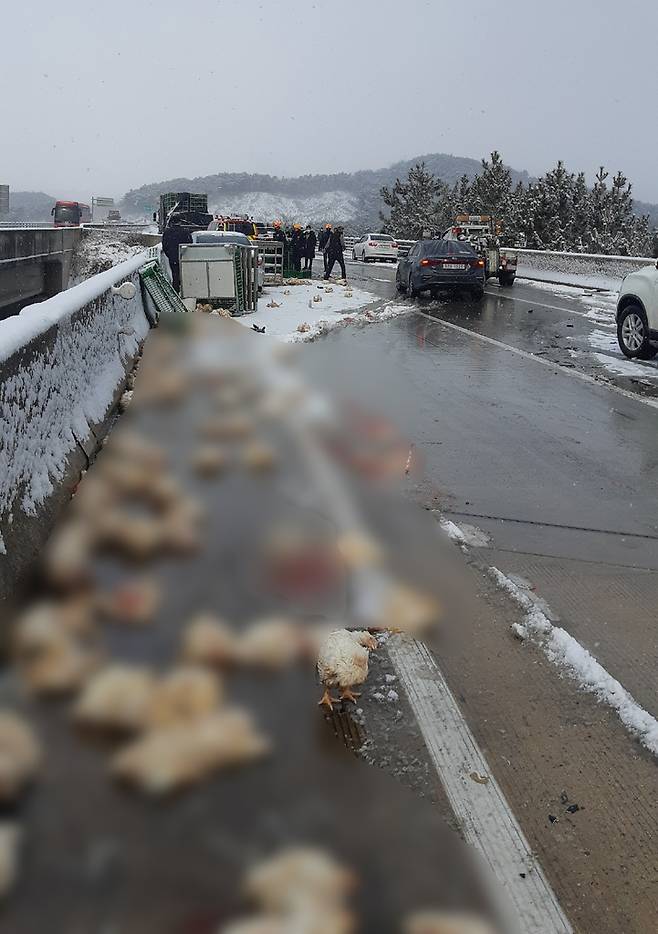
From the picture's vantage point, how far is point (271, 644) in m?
3.10

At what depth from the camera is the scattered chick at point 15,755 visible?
221cm

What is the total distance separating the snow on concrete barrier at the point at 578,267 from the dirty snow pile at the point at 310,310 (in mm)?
8151

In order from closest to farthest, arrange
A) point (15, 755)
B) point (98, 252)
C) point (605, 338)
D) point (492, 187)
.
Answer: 1. point (15, 755)
2. point (605, 338)
3. point (98, 252)
4. point (492, 187)

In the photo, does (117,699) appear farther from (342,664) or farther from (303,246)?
(303,246)

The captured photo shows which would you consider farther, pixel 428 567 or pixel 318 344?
pixel 318 344

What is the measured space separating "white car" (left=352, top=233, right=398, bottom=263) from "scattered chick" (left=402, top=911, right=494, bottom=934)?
1553 inches

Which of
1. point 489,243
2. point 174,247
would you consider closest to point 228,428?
point 174,247

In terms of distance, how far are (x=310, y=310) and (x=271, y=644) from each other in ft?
47.2

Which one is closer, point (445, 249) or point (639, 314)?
point (639, 314)

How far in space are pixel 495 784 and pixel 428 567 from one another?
164cm

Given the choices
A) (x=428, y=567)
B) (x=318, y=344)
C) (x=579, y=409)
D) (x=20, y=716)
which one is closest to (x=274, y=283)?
(x=318, y=344)

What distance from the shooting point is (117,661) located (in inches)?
112

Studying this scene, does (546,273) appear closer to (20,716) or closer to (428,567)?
(428,567)

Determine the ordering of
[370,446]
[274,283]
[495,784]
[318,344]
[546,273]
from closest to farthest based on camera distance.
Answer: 1. [495,784]
2. [370,446]
3. [318,344]
4. [274,283]
5. [546,273]
